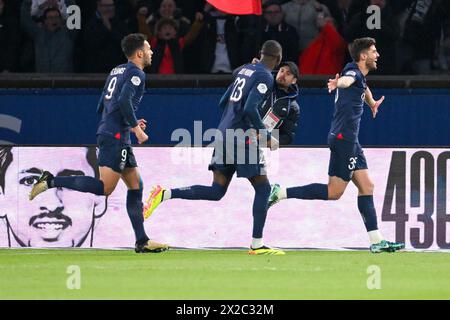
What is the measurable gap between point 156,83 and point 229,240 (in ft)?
12.0

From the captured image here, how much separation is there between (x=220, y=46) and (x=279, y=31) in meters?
0.81

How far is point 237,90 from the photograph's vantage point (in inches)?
563

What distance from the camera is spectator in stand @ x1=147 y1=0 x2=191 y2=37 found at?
1903cm

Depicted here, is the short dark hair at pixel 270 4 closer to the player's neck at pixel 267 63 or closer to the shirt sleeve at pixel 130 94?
the player's neck at pixel 267 63

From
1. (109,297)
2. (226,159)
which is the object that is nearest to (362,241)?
(226,159)

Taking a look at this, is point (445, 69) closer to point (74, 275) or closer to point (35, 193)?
point (35, 193)

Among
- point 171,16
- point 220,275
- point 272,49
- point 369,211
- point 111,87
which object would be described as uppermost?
point 171,16

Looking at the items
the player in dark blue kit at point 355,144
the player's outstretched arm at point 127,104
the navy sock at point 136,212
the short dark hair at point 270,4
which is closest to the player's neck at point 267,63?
the player in dark blue kit at point 355,144

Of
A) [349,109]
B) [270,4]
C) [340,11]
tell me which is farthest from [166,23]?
[349,109]

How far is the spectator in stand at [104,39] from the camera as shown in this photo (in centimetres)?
1911

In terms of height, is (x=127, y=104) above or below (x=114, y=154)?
above

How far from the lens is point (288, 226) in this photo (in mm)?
15734

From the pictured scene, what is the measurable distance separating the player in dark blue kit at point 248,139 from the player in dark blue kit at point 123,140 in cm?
65

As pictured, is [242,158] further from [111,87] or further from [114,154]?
[111,87]
